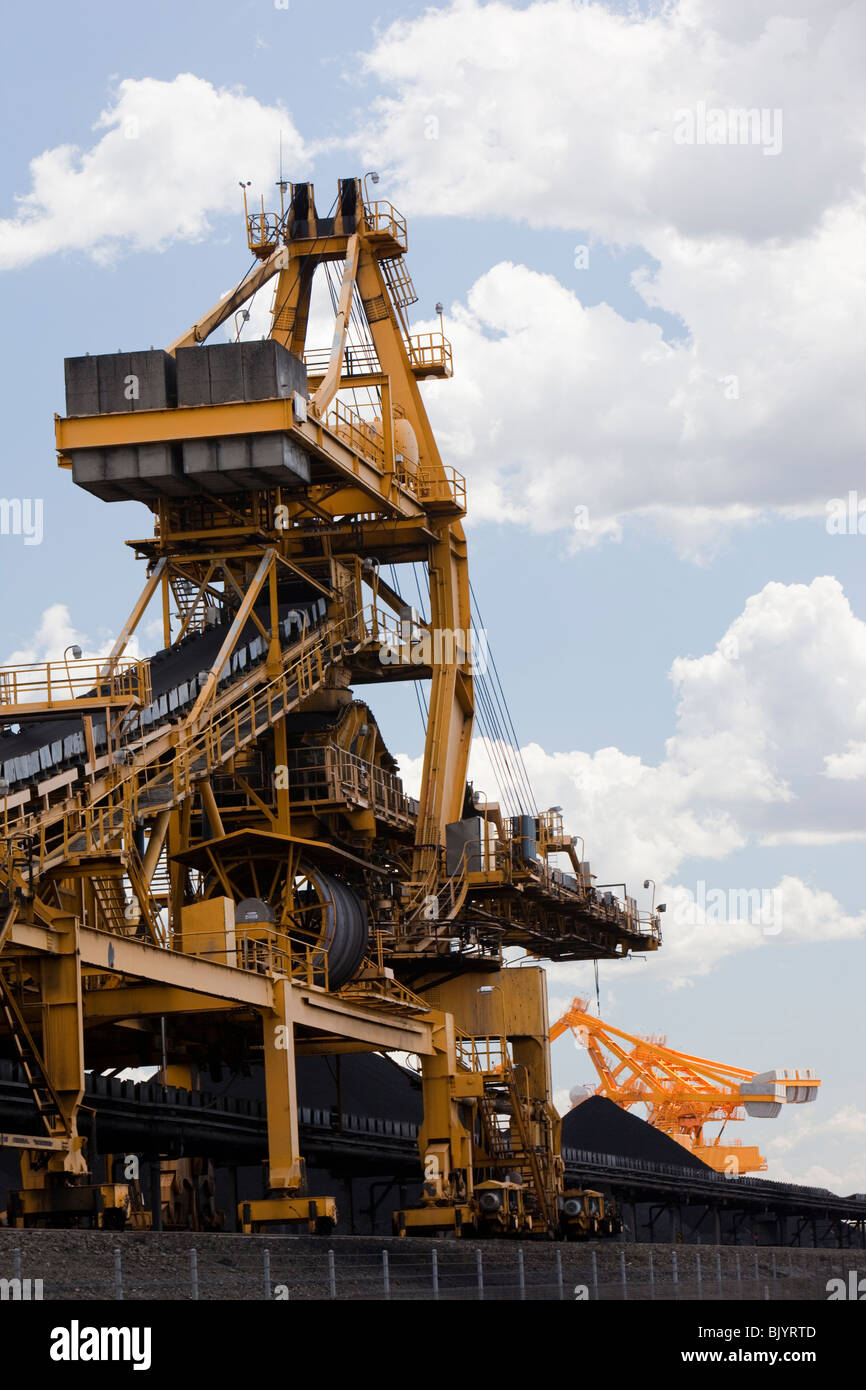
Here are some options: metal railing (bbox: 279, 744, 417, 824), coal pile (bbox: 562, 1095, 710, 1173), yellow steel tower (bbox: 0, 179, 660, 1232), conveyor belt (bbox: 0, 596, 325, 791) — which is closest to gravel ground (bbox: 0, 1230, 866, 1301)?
yellow steel tower (bbox: 0, 179, 660, 1232)

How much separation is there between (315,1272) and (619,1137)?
64642 millimetres

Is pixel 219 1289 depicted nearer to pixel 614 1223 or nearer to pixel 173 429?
pixel 173 429

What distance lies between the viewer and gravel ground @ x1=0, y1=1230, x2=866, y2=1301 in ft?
83.7

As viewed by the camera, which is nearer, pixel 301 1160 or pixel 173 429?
pixel 301 1160

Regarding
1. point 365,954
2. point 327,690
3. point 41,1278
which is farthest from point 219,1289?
point 327,690

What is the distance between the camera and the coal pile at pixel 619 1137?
92688 mm

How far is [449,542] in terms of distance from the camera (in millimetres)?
59250

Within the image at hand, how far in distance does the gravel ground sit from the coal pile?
5112 cm

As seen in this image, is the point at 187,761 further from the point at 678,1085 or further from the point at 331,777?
the point at 678,1085

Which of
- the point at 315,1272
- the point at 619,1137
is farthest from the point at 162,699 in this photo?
the point at 619,1137

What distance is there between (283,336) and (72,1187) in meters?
31.9

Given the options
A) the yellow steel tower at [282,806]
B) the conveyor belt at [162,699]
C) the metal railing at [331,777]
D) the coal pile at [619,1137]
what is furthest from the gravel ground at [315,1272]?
the coal pile at [619,1137]

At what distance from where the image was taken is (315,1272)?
31000mm

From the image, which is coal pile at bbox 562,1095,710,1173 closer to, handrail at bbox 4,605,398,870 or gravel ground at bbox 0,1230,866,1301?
handrail at bbox 4,605,398,870
